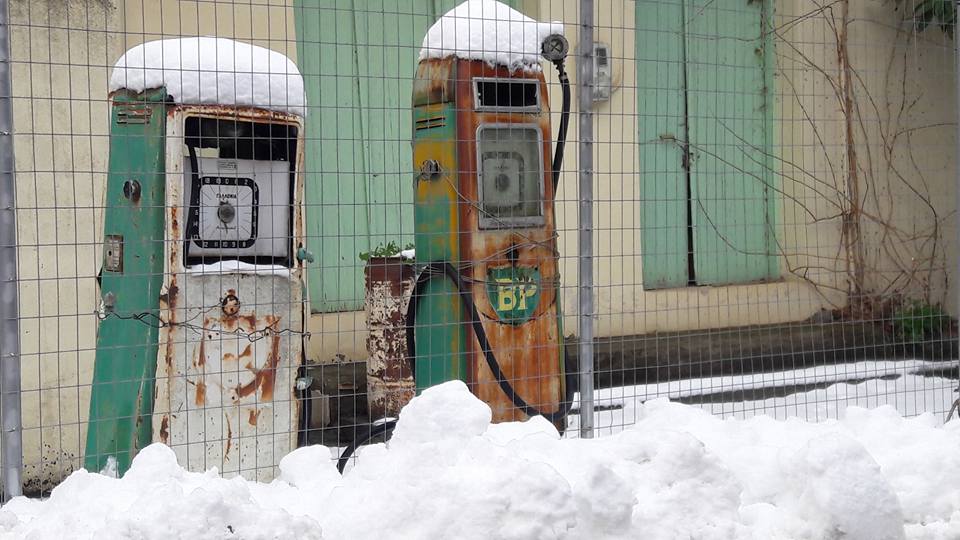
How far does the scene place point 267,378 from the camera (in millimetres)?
4695

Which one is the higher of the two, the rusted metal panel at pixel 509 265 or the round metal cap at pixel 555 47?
the round metal cap at pixel 555 47

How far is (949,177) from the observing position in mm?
7793

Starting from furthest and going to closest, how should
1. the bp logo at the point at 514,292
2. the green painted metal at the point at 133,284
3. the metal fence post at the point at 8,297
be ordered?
the bp logo at the point at 514,292, the green painted metal at the point at 133,284, the metal fence post at the point at 8,297

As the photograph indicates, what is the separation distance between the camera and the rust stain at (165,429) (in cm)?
449

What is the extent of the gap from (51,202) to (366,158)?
2565 mm

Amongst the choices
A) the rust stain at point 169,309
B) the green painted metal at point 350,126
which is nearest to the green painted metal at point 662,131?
the green painted metal at point 350,126

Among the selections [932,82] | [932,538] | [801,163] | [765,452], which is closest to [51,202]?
[765,452]

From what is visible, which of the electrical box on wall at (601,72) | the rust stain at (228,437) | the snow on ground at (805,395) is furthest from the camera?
the electrical box on wall at (601,72)

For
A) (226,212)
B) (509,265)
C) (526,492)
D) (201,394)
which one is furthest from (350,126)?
(526,492)

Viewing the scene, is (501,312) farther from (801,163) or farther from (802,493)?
(801,163)

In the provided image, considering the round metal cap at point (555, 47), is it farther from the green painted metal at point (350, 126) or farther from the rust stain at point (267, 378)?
the green painted metal at point (350, 126)

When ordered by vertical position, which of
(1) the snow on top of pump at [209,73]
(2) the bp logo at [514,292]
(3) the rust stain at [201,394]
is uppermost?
(1) the snow on top of pump at [209,73]

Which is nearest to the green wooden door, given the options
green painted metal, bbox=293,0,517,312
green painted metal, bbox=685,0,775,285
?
green painted metal, bbox=685,0,775,285

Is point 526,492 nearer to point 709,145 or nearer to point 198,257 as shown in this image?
point 198,257
